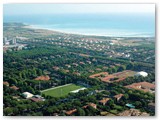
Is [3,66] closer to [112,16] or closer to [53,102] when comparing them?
[53,102]

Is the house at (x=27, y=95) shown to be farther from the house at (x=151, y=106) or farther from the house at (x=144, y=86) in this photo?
the house at (x=151, y=106)

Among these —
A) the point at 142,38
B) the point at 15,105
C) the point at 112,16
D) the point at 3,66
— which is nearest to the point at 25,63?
the point at 3,66

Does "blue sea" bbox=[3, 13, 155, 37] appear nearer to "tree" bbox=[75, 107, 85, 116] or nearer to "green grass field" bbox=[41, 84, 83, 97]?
"green grass field" bbox=[41, 84, 83, 97]

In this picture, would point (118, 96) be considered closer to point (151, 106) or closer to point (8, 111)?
point (151, 106)

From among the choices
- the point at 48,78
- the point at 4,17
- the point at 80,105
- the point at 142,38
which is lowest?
the point at 80,105

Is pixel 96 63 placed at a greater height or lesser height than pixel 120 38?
lesser

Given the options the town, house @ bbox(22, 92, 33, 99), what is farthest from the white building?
house @ bbox(22, 92, 33, 99)

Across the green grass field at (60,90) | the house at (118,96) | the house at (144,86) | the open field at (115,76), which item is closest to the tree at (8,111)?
the green grass field at (60,90)
